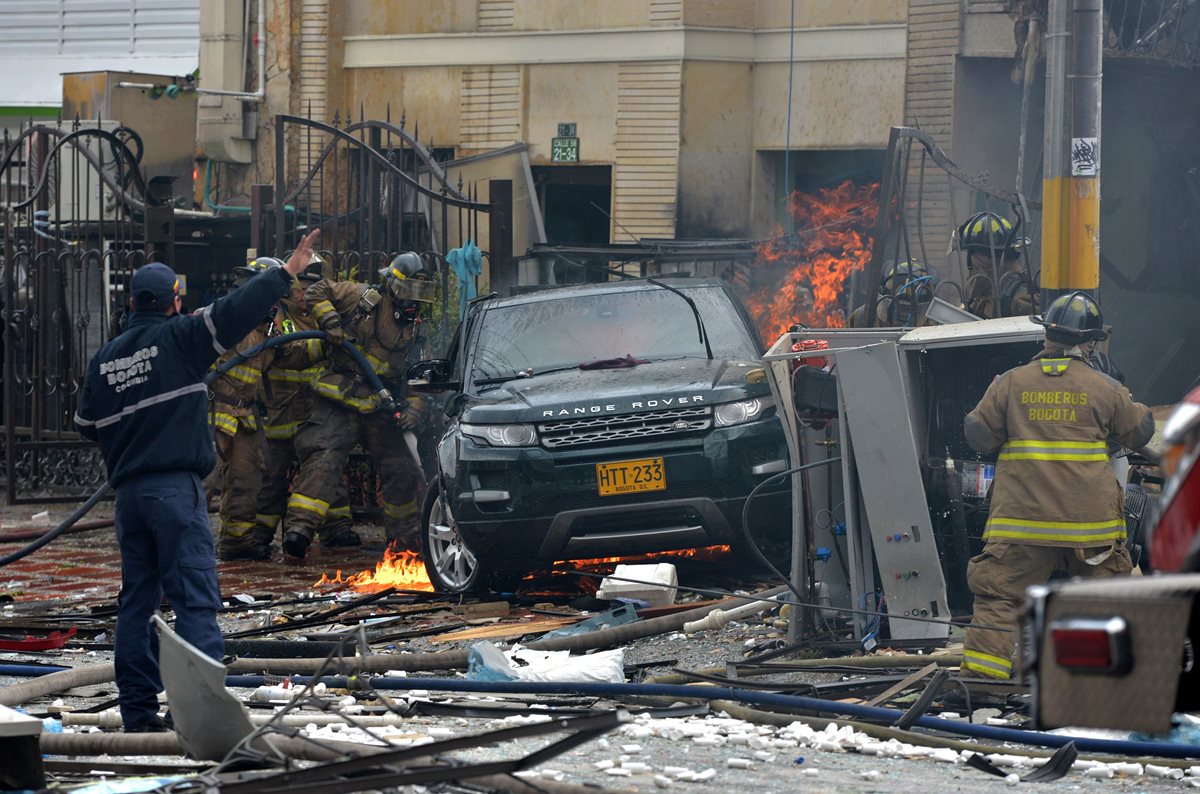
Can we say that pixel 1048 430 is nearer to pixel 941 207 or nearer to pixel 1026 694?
pixel 1026 694

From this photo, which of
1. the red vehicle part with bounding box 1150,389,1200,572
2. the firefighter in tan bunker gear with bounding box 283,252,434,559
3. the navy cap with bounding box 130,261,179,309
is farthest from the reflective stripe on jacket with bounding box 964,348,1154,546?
the firefighter in tan bunker gear with bounding box 283,252,434,559

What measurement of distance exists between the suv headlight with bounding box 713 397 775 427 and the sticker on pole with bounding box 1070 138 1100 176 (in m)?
2.16

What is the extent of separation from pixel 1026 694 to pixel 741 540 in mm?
2737

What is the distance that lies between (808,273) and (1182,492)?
11336 millimetres

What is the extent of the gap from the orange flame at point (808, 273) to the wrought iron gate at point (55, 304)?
507 cm

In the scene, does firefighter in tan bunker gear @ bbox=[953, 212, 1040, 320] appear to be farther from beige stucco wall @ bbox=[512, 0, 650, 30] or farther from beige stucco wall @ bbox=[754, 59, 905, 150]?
beige stucco wall @ bbox=[512, 0, 650, 30]

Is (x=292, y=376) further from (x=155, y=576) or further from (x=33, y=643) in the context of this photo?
(x=155, y=576)

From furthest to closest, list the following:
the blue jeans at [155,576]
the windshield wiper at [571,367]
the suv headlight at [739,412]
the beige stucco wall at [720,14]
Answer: the beige stucco wall at [720,14], the windshield wiper at [571,367], the suv headlight at [739,412], the blue jeans at [155,576]

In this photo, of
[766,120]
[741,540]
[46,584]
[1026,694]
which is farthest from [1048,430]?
[766,120]

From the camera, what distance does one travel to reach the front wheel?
9.87 m

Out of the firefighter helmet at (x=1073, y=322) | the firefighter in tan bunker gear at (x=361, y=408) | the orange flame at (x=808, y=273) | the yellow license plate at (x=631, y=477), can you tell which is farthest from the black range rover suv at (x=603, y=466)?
the orange flame at (x=808, y=273)

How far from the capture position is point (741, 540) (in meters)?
9.43

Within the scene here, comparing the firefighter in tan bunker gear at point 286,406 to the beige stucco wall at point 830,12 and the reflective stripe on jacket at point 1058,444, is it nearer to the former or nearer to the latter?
the reflective stripe on jacket at point 1058,444

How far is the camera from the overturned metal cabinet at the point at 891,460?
305 inches
